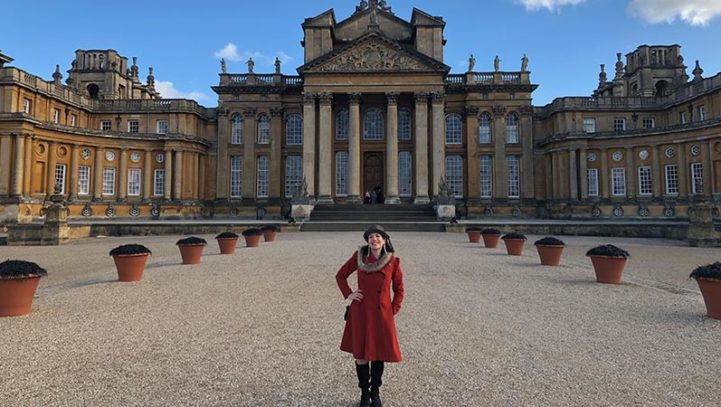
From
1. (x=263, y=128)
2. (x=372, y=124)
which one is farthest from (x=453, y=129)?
(x=263, y=128)

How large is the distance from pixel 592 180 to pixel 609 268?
31.8 m

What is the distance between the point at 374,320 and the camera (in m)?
3.35

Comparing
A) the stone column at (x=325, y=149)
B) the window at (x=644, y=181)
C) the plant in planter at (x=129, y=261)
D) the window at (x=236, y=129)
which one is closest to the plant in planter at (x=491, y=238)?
the plant in planter at (x=129, y=261)

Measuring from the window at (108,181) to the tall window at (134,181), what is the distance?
1327mm

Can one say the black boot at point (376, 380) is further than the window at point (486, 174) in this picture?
No

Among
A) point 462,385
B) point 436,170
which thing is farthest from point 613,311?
point 436,170

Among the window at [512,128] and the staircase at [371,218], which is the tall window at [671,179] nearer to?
the window at [512,128]

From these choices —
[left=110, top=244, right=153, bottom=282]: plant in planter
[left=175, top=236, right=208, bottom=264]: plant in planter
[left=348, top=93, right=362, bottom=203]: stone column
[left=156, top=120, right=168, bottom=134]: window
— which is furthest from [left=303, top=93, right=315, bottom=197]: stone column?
[left=110, top=244, right=153, bottom=282]: plant in planter

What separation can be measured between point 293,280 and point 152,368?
4.97 m

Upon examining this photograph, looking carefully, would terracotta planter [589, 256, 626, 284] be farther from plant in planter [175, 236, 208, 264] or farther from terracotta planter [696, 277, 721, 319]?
plant in planter [175, 236, 208, 264]

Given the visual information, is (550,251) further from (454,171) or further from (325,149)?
(454,171)

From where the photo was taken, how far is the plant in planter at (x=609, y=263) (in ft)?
28.5

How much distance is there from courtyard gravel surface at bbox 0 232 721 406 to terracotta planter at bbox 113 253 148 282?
35 cm

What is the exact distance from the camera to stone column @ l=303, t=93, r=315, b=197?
109ft
